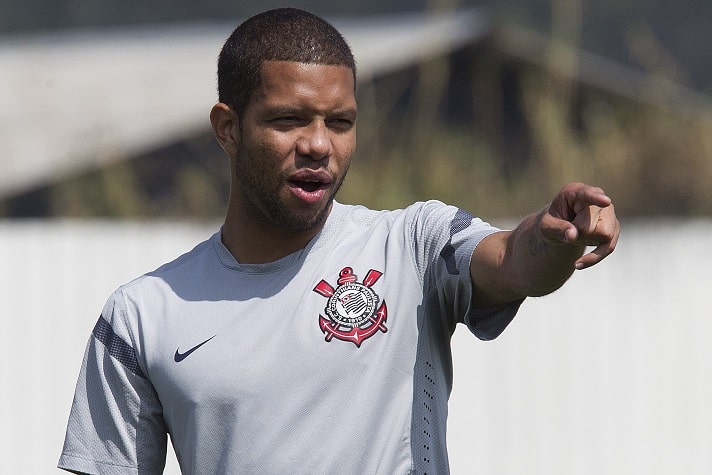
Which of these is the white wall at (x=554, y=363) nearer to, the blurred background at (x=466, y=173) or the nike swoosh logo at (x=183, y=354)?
the blurred background at (x=466, y=173)

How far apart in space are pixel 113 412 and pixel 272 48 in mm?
837

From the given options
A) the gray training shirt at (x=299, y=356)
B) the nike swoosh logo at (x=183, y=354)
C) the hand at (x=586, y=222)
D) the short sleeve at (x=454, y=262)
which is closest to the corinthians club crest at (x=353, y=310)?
the gray training shirt at (x=299, y=356)

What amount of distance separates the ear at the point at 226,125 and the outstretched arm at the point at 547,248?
63 centimetres

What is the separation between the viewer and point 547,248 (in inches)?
79.8

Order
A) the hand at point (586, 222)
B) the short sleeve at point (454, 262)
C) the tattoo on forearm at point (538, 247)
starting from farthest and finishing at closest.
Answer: the short sleeve at point (454, 262) → the tattoo on forearm at point (538, 247) → the hand at point (586, 222)

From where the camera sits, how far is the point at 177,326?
2463 mm

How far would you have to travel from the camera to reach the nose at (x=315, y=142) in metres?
2.37

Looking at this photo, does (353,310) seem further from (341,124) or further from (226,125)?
(226,125)

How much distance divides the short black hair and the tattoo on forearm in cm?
63

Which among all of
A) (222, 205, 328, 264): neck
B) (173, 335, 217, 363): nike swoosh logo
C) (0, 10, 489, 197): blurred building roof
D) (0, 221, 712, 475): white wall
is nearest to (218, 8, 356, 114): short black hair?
(222, 205, 328, 264): neck

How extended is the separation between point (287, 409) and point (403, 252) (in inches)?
15.6

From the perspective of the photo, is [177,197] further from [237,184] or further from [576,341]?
[237,184]

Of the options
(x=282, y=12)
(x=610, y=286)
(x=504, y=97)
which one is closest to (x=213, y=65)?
(x=504, y=97)

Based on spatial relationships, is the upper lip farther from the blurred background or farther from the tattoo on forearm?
the blurred background
